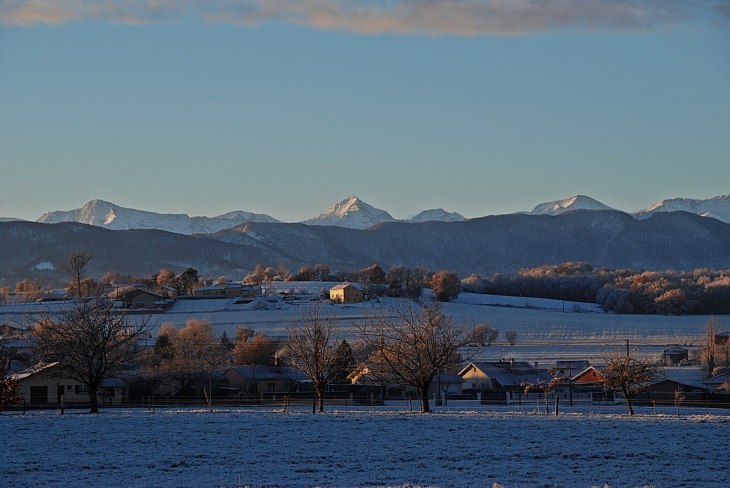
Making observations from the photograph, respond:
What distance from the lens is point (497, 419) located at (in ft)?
108

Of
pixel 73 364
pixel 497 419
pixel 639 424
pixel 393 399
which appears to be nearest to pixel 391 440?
pixel 497 419

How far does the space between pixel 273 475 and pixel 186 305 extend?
105809 millimetres

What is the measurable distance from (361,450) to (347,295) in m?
97.3

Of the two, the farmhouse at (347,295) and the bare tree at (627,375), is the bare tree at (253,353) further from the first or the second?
the farmhouse at (347,295)

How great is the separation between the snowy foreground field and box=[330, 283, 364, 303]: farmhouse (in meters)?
88.4

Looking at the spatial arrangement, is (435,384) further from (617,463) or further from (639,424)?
(617,463)

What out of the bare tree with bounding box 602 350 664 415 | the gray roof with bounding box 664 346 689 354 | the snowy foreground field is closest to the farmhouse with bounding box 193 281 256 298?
the gray roof with bounding box 664 346 689 354

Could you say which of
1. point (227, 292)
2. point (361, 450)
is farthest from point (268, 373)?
point (227, 292)

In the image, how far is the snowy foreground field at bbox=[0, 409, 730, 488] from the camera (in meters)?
21.6

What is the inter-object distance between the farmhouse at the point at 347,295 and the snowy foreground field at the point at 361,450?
88447 millimetres

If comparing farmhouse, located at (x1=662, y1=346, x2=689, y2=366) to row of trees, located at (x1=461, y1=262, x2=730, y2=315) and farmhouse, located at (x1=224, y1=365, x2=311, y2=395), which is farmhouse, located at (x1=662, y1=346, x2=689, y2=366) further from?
row of trees, located at (x1=461, y1=262, x2=730, y2=315)

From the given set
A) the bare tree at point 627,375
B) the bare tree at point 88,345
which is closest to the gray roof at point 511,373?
the bare tree at point 627,375

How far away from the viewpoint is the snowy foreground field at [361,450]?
2159cm

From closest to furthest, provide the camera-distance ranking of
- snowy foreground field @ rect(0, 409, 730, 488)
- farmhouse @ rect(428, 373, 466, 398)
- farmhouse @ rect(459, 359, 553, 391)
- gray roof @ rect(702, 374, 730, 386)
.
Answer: snowy foreground field @ rect(0, 409, 730, 488) → gray roof @ rect(702, 374, 730, 386) → farmhouse @ rect(428, 373, 466, 398) → farmhouse @ rect(459, 359, 553, 391)
